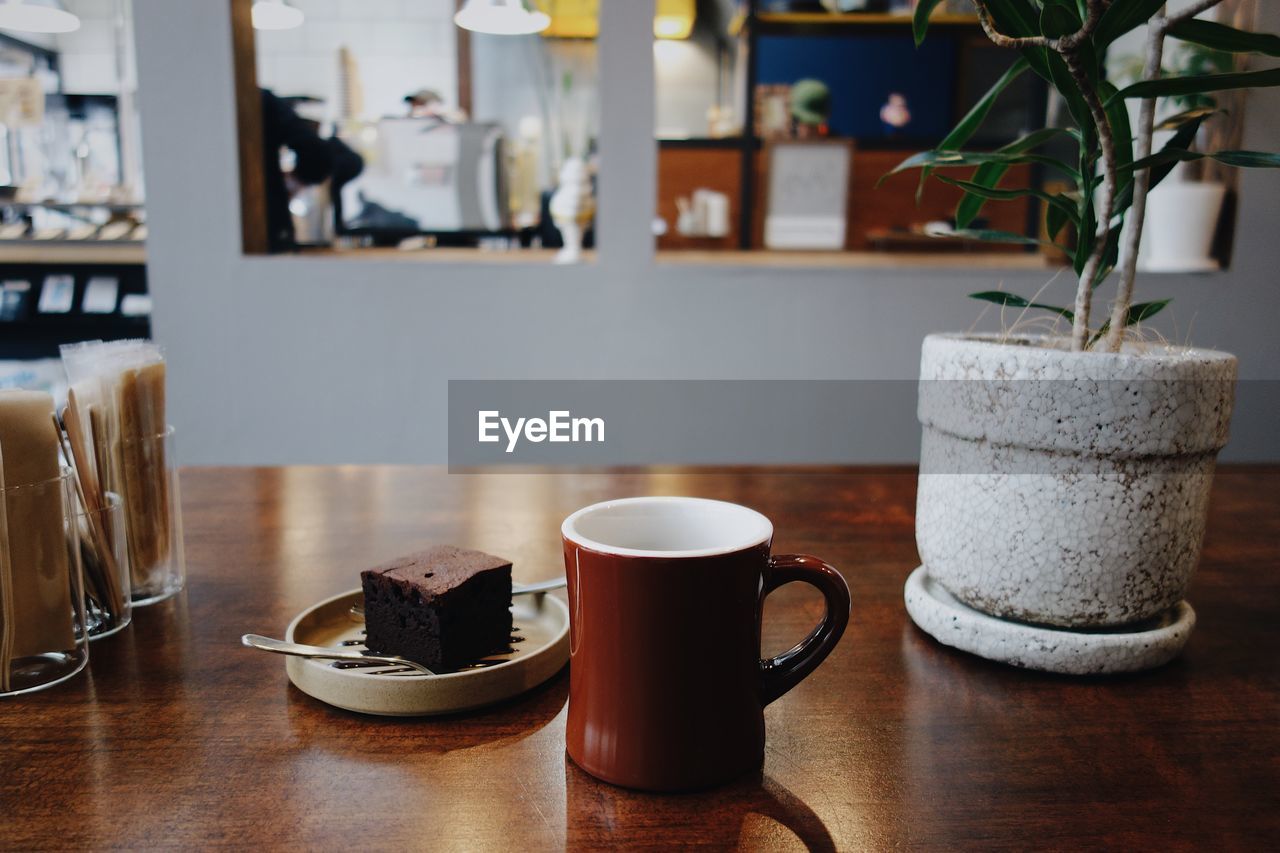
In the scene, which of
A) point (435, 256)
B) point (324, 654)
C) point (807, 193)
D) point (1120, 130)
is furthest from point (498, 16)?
point (324, 654)

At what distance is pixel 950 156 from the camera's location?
620mm

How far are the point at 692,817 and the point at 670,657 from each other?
73mm

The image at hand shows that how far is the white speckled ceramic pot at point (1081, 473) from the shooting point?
54cm

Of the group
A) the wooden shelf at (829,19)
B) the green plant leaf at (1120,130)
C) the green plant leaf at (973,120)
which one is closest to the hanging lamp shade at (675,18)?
the wooden shelf at (829,19)

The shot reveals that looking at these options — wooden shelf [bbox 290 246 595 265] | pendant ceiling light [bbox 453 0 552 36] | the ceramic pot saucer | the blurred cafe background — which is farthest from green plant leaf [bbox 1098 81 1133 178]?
pendant ceiling light [bbox 453 0 552 36]

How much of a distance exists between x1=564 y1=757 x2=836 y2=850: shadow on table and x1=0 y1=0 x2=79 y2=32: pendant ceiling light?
3.56m

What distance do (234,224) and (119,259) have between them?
2060mm

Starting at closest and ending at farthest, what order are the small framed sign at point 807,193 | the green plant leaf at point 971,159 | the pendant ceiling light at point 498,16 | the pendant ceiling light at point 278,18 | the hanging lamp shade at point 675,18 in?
the green plant leaf at point 971,159 → the pendant ceiling light at point 498,16 → the small framed sign at point 807,193 → the pendant ceiling light at point 278,18 → the hanging lamp shade at point 675,18

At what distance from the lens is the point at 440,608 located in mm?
513

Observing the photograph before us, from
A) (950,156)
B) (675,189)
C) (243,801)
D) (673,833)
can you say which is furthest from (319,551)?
(675,189)

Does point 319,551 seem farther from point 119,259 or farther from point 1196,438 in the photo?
point 119,259

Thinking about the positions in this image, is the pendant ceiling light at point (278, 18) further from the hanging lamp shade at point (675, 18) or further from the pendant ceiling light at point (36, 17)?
the hanging lamp shade at point (675, 18)

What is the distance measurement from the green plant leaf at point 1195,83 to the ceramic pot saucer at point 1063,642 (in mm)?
324
